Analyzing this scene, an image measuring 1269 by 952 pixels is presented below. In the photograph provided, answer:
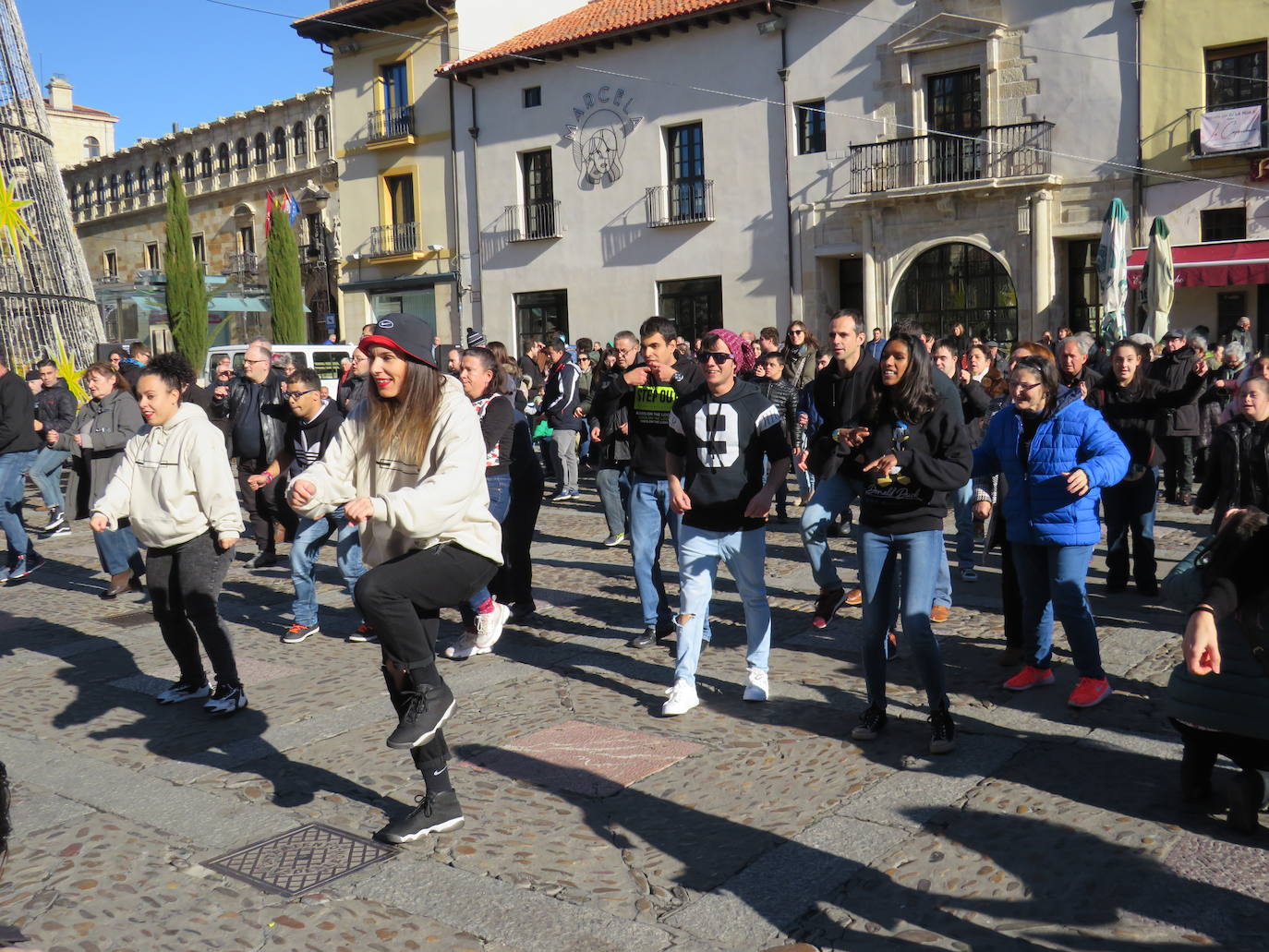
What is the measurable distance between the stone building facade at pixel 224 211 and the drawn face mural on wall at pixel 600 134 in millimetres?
7770

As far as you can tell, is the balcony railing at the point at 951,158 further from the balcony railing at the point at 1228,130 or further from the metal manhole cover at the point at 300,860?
the metal manhole cover at the point at 300,860

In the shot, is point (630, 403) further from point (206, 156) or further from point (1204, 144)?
point (206, 156)

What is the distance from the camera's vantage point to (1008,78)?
21.2 m

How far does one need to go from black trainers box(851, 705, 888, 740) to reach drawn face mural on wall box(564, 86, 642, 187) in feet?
72.9

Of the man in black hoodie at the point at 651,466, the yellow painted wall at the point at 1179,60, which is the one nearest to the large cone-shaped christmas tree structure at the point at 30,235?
the man in black hoodie at the point at 651,466

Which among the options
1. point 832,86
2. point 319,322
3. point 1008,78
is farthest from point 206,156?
point 1008,78

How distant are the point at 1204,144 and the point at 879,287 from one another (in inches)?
233

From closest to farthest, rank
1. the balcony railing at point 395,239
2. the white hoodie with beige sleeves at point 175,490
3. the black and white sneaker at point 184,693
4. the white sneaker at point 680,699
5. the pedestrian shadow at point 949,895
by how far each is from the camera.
Answer: the pedestrian shadow at point 949,895
the white sneaker at point 680,699
the white hoodie with beige sleeves at point 175,490
the black and white sneaker at point 184,693
the balcony railing at point 395,239

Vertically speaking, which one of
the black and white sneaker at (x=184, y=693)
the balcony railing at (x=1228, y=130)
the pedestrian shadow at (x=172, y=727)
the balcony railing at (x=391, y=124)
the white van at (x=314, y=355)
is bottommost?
the pedestrian shadow at (x=172, y=727)

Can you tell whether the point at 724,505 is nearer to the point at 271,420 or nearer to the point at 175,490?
the point at 175,490

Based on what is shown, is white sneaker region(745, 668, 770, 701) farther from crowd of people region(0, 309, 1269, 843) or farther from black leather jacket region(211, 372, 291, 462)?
black leather jacket region(211, 372, 291, 462)

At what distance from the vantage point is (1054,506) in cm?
555

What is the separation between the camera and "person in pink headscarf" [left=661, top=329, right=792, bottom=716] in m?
5.74

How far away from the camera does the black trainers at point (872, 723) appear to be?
A: 204 inches
